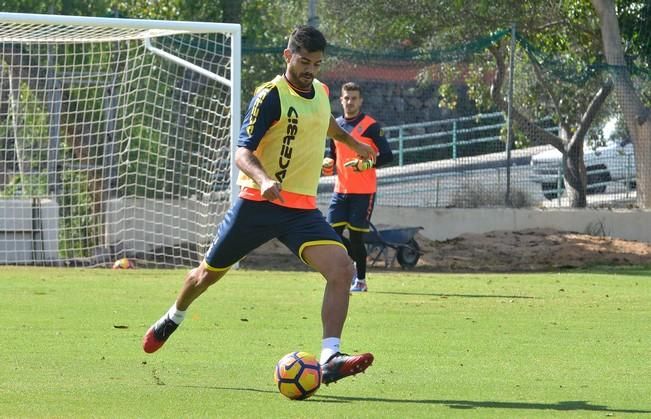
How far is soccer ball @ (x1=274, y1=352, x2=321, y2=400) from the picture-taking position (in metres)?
7.22

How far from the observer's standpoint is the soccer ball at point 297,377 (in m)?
7.22

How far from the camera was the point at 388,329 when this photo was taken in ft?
35.7

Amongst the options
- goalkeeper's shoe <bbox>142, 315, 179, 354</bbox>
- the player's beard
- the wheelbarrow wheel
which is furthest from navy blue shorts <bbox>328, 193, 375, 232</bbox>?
the player's beard

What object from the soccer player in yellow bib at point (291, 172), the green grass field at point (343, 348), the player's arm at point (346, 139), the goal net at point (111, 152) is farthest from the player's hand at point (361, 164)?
the goal net at point (111, 152)

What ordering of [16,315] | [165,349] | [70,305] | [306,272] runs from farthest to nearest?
[306,272] < [70,305] < [16,315] < [165,349]

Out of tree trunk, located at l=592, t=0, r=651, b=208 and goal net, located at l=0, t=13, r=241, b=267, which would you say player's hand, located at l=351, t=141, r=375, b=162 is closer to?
goal net, located at l=0, t=13, r=241, b=267

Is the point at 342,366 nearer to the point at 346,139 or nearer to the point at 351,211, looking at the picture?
the point at 346,139

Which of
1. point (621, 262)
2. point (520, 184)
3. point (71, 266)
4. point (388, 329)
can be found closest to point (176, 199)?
point (71, 266)

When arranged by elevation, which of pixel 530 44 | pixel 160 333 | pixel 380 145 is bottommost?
pixel 160 333

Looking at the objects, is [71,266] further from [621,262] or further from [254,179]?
[254,179]

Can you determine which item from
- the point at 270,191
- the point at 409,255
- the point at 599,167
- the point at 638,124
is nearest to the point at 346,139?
the point at 270,191

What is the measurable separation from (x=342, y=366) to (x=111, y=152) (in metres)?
12.1

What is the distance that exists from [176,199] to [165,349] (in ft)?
32.2

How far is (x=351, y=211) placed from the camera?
14461mm
